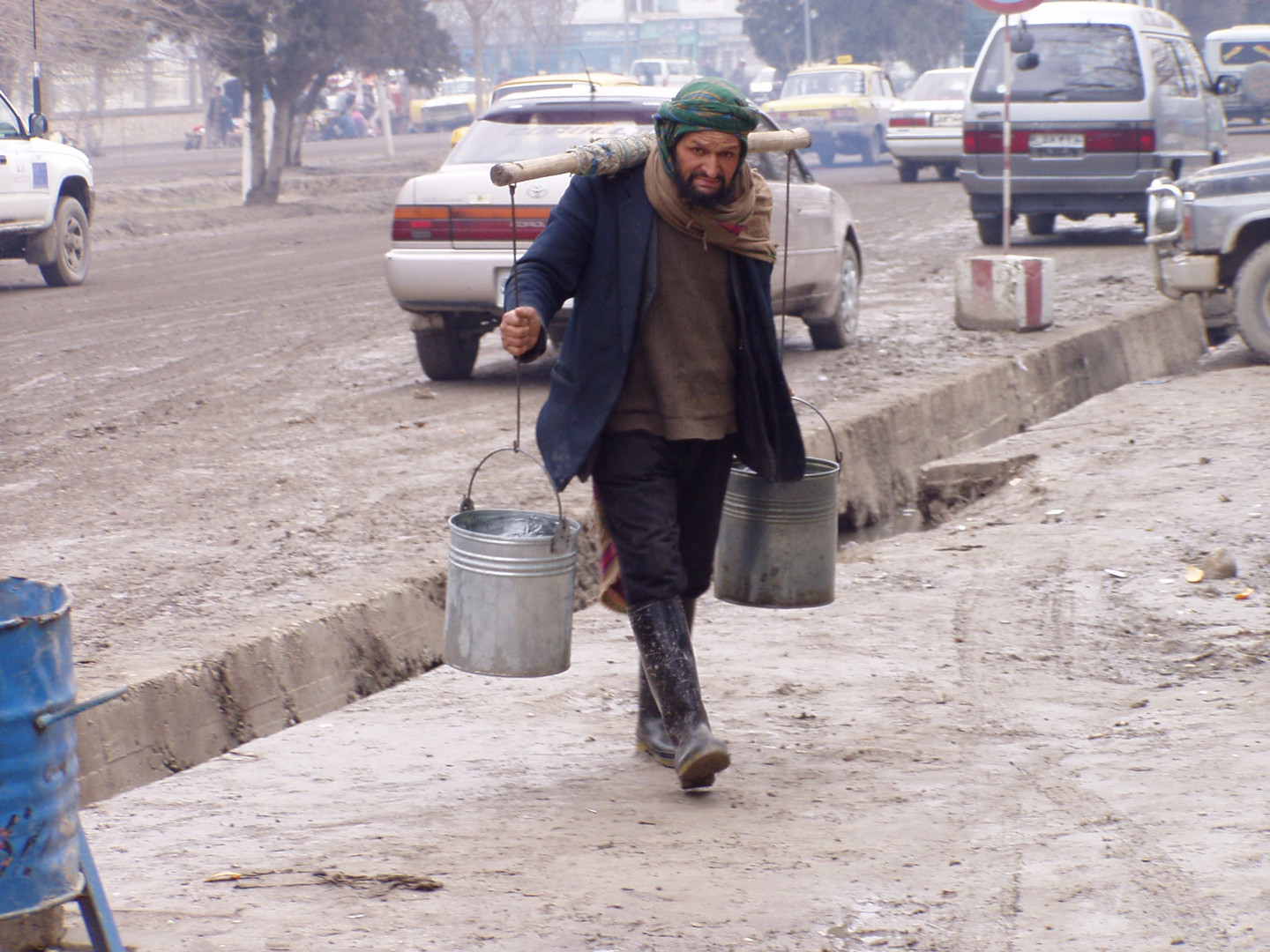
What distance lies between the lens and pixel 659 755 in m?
4.00

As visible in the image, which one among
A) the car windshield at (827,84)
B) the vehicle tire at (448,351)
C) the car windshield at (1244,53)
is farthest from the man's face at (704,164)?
the car windshield at (1244,53)

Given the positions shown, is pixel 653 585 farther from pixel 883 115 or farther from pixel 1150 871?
pixel 883 115

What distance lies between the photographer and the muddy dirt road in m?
5.54

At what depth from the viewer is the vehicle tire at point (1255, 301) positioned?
941 cm

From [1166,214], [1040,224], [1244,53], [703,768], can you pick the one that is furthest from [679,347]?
[1244,53]

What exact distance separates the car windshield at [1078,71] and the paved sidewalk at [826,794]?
925 cm

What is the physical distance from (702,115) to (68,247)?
1274 cm

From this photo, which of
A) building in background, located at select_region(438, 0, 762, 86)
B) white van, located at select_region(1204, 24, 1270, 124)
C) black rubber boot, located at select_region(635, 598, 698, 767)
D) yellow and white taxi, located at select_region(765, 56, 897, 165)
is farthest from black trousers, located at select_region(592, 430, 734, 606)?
building in background, located at select_region(438, 0, 762, 86)

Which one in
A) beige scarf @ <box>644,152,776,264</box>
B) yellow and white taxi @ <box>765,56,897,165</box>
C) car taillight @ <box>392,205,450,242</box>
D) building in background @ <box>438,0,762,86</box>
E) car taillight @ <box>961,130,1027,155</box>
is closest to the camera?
beige scarf @ <box>644,152,776,264</box>

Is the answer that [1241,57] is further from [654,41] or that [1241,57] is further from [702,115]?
[654,41]

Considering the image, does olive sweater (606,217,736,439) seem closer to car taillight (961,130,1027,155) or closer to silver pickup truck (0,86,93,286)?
silver pickup truck (0,86,93,286)

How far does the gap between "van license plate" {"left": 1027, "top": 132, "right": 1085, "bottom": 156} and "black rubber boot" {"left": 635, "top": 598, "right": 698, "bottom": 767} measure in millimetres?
11590

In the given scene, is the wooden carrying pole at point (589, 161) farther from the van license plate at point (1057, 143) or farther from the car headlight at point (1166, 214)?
the van license plate at point (1057, 143)

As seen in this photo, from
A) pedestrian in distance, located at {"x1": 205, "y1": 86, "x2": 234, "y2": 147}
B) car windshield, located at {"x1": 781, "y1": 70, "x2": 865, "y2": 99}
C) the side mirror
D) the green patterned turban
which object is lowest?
the green patterned turban
